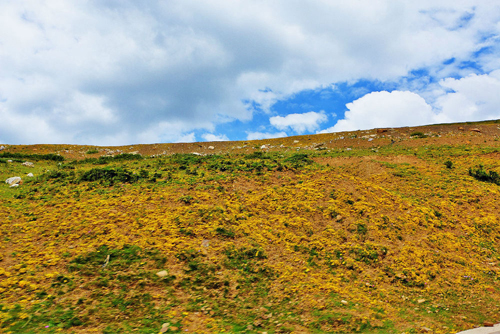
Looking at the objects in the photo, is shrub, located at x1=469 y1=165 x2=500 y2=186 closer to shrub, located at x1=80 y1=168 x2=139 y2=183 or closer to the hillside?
the hillside

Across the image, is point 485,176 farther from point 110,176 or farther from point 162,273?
point 110,176

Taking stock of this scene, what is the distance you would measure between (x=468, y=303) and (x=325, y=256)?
11.1 feet

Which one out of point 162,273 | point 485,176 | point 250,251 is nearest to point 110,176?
point 162,273

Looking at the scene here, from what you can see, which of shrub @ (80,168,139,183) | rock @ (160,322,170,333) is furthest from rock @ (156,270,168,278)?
shrub @ (80,168,139,183)

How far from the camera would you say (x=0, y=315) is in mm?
4676

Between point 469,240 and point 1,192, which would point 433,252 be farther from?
point 1,192

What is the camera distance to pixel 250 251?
728 cm

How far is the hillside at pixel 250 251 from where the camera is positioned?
5285 mm

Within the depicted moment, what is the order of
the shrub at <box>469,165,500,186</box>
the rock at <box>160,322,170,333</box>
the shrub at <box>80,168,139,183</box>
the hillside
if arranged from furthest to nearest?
the shrub at <box>469,165,500,186</box>
the shrub at <box>80,168,139,183</box>
the hillside
the rock at <box>160,322,170,333</box>

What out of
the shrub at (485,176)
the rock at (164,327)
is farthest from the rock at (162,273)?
the shrub at (485,176)

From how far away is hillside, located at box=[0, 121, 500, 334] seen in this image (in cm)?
529

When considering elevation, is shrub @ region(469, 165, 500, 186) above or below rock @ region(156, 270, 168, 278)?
above

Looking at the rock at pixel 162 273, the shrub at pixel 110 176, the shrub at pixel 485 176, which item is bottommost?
the rock at pixel 162 273

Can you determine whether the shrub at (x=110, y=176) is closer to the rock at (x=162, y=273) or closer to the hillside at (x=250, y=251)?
the hillside at (x=250, y=251)
